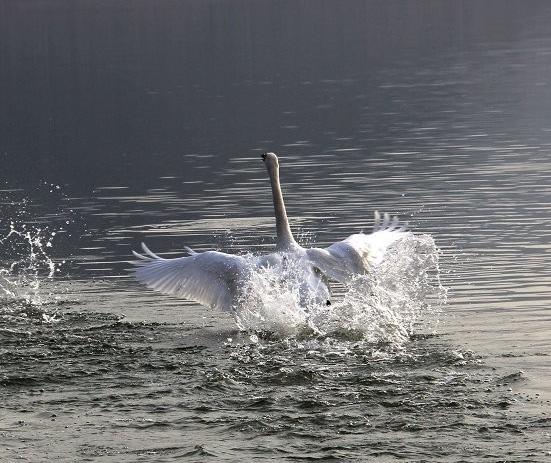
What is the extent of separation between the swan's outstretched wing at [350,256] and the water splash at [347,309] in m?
0.11

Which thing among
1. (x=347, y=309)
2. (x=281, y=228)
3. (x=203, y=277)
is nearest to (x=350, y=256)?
(x=347, y=309)

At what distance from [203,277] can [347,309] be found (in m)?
1.88

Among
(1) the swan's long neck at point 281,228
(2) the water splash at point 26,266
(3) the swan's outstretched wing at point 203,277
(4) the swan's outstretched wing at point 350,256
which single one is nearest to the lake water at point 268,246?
(2) the water splash at point 26,266

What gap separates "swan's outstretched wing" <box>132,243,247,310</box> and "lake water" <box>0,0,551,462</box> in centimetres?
43

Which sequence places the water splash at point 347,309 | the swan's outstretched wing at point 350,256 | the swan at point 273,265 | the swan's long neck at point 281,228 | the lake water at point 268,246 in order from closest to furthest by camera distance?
the lake water at point 268,246 < the water splash at point 347,309 < the swan at point 273,265 < the swan's outstretched wing at point 350,256 < the swan's long neck at point 281,228

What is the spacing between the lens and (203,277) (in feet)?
52.4

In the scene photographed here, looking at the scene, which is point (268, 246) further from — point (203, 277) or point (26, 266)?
point (203, 277)

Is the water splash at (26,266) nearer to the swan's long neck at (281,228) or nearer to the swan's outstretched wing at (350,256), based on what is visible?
the swan's long neck at (281,228)

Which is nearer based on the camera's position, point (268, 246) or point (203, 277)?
point (203, 277)

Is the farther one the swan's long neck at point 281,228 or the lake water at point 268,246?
the swan's long neck at point 281,228

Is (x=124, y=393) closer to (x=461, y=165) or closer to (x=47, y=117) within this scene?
(x=461, y=165)

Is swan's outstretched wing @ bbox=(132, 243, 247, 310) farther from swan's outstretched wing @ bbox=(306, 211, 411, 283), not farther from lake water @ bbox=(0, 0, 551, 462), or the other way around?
swan's outstretched wing @ bbox=(306, 211, 411, 283)

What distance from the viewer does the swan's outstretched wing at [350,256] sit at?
15.4 m

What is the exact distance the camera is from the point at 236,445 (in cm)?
1072
